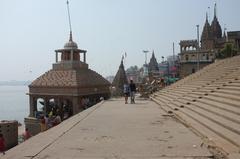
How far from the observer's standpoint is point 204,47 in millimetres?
72188

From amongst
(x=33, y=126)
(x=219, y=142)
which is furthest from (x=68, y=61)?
(x=219, y=142)

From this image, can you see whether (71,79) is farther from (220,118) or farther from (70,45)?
(220,118)

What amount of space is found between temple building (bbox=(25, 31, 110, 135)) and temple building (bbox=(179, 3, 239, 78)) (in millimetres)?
34787

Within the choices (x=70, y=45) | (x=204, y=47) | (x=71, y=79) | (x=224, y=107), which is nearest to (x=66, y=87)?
(x=71, y=79)

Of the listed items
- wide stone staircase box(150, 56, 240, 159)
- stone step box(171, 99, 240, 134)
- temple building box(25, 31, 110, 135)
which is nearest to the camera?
wide stone staircase box(150, 56, 240, 159)

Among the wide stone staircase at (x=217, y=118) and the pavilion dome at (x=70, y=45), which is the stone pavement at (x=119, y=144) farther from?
the pavilion dome at (x=70, y=45)

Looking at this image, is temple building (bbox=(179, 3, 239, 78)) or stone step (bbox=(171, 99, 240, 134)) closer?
stone step (bbox=(171, 99, 240, 134))

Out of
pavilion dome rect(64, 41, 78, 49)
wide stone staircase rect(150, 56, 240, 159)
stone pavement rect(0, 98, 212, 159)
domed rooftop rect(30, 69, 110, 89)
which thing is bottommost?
stone pavement rect(0, 98, 212, 159)

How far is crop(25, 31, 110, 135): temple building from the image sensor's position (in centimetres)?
2948

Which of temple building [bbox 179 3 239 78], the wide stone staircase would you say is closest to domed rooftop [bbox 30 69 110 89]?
the wide stone staircase

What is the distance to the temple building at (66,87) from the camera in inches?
1161

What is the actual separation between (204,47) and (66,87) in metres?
47.0

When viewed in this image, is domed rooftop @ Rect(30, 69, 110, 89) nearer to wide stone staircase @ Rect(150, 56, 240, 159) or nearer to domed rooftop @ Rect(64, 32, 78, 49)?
domed rooftop @ Rect(64, 32, 78, 49)

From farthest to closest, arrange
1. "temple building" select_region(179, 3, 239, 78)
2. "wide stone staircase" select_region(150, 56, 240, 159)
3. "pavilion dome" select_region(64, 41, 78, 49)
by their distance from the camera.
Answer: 1. "temple building" select_region(179, 3, 239, 78)
2. "pavilion dome" select_region(64, 41, 78, 49)
3. "wide stone staircase" select_region(150, 56, 240, 159)
